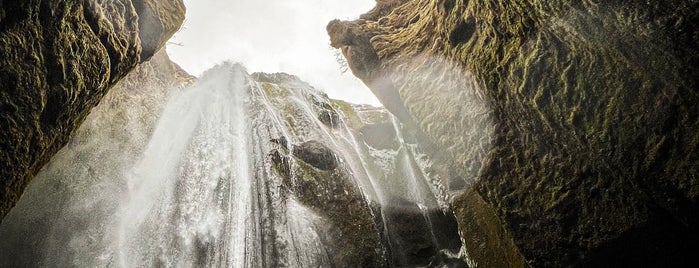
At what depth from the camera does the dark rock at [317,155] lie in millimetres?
12203

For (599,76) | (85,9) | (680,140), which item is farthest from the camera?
(85,9)

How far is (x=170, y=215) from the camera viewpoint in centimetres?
1026

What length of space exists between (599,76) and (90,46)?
7200mm

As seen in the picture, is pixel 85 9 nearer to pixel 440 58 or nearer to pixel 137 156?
pixel 440 58

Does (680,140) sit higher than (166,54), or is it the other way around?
(166,54)

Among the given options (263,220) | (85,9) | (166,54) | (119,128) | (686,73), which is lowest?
(263,220)

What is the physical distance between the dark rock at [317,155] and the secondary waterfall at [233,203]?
0.12ft

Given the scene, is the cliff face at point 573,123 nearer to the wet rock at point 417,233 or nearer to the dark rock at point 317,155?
the wet rock at point 417,233

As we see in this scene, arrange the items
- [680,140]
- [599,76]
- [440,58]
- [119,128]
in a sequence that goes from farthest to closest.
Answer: [119,128] → [440,58] → [599,76] → [680,140]

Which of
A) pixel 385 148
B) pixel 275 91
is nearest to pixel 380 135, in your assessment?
pixel 385 148

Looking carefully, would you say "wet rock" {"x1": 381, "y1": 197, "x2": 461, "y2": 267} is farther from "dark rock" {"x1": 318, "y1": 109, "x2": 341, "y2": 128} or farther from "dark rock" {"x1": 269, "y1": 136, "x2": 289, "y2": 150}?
"dark rock" {"x1": 318, "y1": 109, "x2": 341, "y2": 128}

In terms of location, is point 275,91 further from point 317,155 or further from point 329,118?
point 317,155

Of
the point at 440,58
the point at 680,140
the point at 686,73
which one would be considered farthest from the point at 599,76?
the point at 440,58

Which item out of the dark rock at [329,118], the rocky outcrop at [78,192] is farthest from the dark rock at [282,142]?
the rocky outcrop at [78,192]
